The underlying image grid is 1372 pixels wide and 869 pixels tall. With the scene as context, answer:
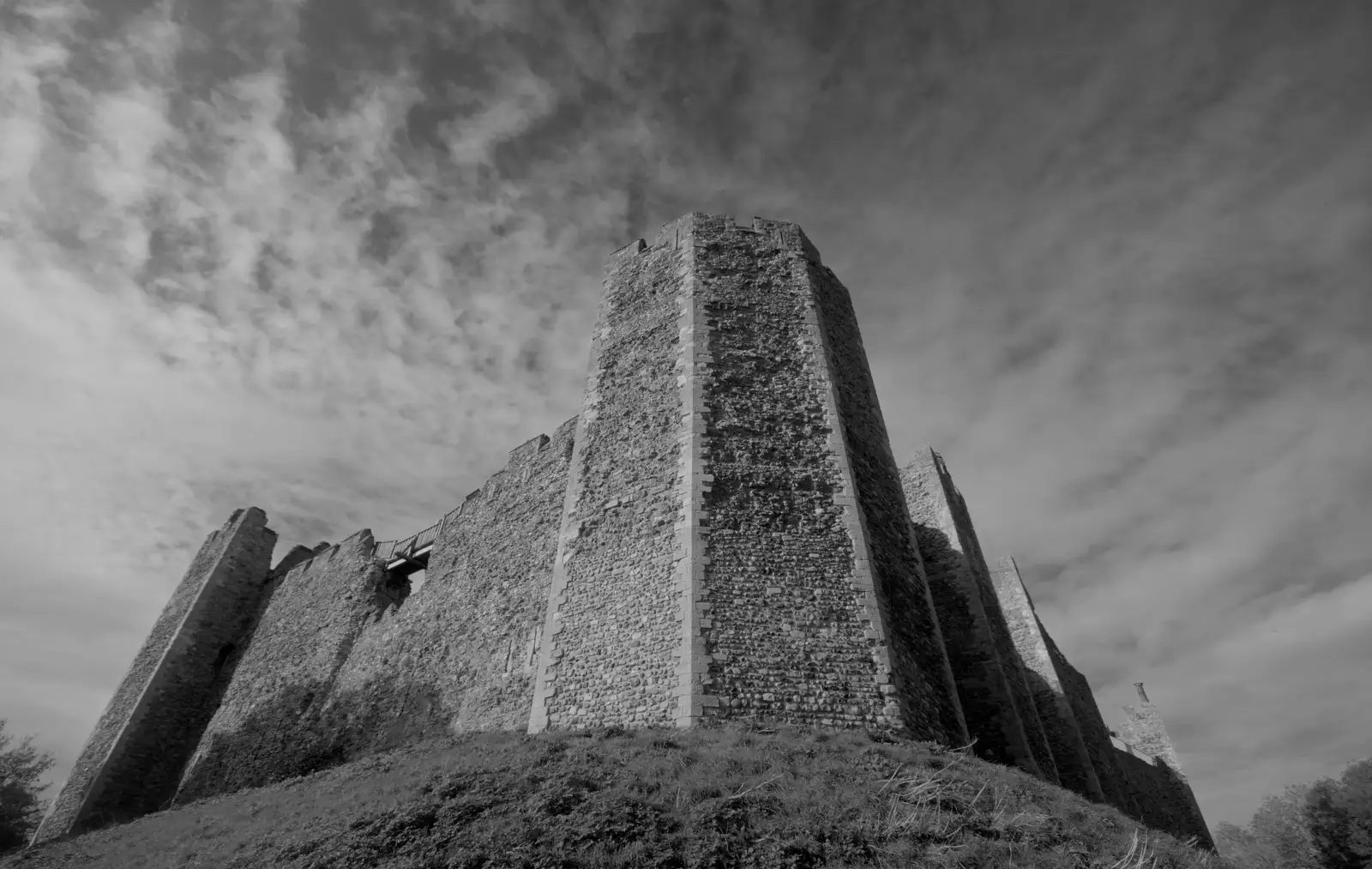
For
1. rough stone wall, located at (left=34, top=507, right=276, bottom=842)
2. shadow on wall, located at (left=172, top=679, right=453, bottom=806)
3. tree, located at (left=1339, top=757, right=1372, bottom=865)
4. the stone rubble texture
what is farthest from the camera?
tree, located at (left=1339, top=757, right=1372, bottom=865)

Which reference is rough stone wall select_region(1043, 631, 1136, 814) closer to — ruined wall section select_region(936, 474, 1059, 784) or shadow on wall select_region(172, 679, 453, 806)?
ruined wall section select_region(936, 474, 1059, 784)

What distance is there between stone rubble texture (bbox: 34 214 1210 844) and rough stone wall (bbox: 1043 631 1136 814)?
0.14m

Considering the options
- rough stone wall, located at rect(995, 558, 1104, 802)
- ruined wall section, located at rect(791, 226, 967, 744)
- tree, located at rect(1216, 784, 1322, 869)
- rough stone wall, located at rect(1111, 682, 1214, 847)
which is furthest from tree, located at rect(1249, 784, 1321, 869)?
ruined wall section, located at rect(791, 226, 967, 744)

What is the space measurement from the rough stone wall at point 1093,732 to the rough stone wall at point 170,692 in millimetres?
26738

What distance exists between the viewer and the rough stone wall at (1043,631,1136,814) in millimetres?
18294

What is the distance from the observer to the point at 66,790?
2398 cm

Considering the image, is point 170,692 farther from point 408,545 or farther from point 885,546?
point 885,546

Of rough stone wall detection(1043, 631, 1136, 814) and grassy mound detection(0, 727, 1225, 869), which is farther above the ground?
rough stone wall detection(1043, 631, 1136, 814)

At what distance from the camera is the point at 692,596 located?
417 inches

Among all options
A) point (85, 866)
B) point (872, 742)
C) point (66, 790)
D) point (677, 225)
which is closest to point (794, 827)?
point (872, 742)

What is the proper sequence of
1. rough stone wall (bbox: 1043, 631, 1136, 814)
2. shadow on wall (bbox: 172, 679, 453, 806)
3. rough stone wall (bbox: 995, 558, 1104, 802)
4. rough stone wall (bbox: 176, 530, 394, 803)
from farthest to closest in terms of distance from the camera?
1. rough stone wall (bbox: 176, 530, 394, 803)
2. rough stone wall (bbox: 1043, 631, 1136, 814)
3. rough stone wall (bbox: 995, 558, 1104, 802)
4. shadow on wall (bbox: 172, 679, 453, 806)

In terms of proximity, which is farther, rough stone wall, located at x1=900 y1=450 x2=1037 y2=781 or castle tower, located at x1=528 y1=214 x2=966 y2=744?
rough stone wall, located at x1=900 y1=450 x2=1037 y2=781

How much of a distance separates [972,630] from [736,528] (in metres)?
7.45

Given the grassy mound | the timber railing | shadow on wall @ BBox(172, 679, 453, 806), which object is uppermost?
the timber railing
